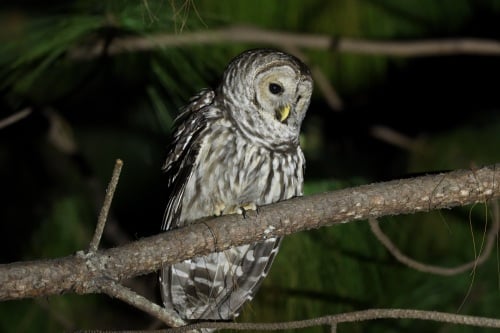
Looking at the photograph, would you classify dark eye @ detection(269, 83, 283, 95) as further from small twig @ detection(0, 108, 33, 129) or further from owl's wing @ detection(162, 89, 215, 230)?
small twig @ detection(0, 108, 33, 129)

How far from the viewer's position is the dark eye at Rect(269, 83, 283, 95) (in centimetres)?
283

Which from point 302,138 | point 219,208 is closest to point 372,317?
point 219,208

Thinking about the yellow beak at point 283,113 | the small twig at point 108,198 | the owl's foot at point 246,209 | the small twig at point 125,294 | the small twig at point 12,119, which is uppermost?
the yellow beak at point 283,113

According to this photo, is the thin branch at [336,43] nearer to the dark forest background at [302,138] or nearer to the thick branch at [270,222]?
the dark forest background at [302,138]

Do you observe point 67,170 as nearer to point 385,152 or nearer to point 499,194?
point 385,152

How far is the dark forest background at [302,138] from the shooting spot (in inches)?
102

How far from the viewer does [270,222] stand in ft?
7.34

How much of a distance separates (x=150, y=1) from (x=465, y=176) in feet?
3.92

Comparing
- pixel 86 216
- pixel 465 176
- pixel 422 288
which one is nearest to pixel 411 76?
pixel 86 216

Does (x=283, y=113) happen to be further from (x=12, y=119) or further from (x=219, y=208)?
(x=12, y=119)

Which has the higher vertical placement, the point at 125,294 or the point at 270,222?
the point at 270,222

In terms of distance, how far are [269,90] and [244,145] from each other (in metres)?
0.19

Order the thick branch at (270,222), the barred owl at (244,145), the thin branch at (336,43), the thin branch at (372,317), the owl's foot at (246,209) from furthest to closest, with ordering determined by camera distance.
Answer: the thin branch at (336,43) < the barred owl at (244,145) < the owl's foot at (246,209) < the thick branch at (270,222) < the thin branch at (372,317)

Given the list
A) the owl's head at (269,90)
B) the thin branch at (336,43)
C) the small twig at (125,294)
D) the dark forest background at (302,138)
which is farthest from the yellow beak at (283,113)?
the small twig at (125,294)
